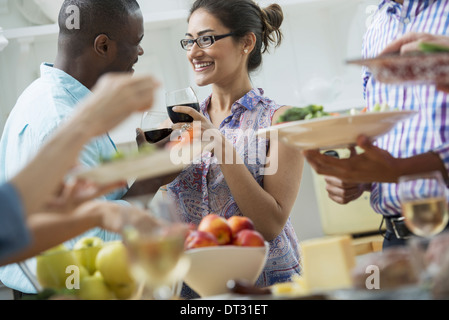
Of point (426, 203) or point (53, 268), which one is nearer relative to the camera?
point (426, 203)

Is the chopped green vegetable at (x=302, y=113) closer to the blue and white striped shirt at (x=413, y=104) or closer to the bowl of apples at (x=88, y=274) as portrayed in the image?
the blue and white striped shirt at (x=413, y=104)

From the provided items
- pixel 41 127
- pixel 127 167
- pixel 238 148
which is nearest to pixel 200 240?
pixel 127 167

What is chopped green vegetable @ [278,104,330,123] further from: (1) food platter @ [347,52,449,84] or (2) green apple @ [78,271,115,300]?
(2) green apple @ [78,271,115,300]

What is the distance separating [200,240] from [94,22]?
3.46ft

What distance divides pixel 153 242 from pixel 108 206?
17cm

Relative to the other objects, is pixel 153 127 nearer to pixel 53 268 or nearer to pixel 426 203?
pixel 53 268

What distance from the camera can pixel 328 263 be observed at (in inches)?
44.4

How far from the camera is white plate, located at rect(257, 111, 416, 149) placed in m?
1.28

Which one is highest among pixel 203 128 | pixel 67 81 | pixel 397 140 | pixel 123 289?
pixel 67 81

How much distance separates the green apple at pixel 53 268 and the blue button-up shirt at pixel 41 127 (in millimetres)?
387

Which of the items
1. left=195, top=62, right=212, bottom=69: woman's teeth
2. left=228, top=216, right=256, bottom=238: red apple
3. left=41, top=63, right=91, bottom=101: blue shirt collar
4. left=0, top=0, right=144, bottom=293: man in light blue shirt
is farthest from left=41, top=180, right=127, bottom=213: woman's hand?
left=195, top=62, right=212, bottom=69: woman's teeth

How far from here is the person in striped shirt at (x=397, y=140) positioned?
1.44 meters

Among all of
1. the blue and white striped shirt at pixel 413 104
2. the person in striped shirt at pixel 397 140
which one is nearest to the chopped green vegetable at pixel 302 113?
the person in striped shirt at pixel 397 140

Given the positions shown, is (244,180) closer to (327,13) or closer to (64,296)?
(64,296)
